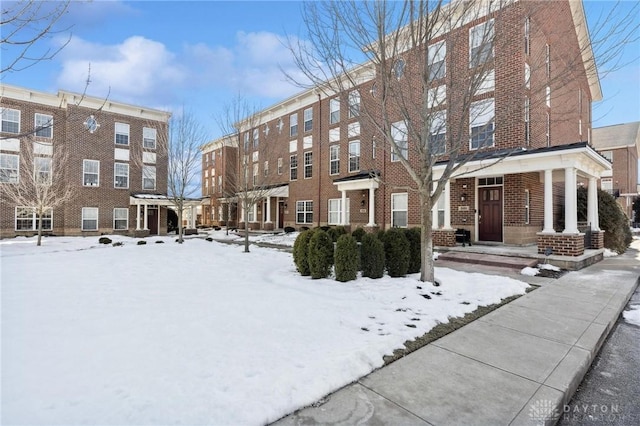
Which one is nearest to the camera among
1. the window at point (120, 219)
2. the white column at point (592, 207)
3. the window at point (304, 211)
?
the white column at point (592, 207)

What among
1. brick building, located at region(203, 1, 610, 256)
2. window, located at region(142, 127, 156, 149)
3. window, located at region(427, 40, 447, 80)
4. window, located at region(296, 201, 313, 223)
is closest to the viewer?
window, located at region(427, 40, 447, 80)

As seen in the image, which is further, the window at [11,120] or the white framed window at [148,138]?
the white framed window at [148,138]

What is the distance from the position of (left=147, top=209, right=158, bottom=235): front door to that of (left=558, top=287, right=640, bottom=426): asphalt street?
2811cm

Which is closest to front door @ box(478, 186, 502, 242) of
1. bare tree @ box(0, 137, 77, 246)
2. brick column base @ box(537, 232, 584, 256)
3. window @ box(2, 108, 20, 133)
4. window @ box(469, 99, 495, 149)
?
brick column base @ box(537, 232, 584, 256)

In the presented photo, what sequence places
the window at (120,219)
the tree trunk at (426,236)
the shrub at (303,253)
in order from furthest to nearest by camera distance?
the window at (120,219) < the shrub at (303,253) < the tree trunk at (426,236)

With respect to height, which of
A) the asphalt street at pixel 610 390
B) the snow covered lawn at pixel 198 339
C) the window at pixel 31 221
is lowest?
the asphalt street at pixel 610 390

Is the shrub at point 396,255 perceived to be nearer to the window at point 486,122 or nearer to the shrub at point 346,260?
the shrub at point 346,260

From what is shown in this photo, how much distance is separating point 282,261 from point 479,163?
7.81 meters

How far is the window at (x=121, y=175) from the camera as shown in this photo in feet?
79.1

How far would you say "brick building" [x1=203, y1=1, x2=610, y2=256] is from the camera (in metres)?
6.07

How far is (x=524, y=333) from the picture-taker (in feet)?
13.5

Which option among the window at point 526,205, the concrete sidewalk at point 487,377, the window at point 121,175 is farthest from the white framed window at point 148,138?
the concrete sidewalk at point 487,377

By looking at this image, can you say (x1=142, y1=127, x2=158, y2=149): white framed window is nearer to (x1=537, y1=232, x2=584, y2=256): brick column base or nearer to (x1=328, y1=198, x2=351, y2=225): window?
(x1=328, y1=198, x2=351, y2=225): window

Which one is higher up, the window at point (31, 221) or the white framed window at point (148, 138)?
the white framed window at point (148, 138)
